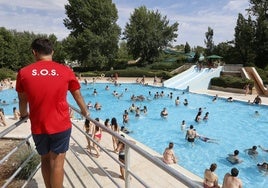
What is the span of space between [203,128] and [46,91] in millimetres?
17003

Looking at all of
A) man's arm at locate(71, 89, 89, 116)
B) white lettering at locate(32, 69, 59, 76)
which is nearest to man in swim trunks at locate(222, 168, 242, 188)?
man's arm at locate(71, 89, 89, 116)

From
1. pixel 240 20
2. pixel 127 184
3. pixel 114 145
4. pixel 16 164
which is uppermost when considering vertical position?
pixel 240 20

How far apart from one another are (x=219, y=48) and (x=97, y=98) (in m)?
32.0

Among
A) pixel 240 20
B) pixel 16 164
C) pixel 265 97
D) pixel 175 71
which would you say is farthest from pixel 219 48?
pixel 16 164

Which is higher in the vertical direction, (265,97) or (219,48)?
(219,48)

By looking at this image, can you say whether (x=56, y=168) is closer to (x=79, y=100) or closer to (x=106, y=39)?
(x=79, y=100)

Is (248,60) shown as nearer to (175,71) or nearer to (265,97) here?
→ (175,71)

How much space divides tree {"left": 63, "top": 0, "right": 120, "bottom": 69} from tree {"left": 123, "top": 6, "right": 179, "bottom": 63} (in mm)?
3159

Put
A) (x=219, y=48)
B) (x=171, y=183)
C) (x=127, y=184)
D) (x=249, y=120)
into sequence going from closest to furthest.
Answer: (x=127, y=184)
(x=171, y=183)
(x=249, y=120)
(x=219, y=48)

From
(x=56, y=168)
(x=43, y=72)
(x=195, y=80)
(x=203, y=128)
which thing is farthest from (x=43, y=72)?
(x=195, y=80)

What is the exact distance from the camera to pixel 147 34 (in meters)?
51.9

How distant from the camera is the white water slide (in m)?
33.8

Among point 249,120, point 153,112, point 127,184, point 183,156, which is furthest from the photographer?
A: point 153,112

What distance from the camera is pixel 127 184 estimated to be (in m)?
2.89
